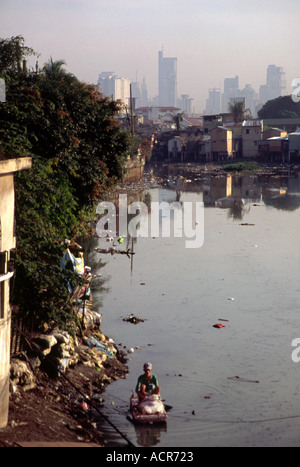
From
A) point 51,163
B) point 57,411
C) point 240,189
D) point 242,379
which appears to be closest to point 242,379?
point 242,379

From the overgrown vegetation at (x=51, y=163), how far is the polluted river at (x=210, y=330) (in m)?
2.10

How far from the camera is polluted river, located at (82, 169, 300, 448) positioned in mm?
9156

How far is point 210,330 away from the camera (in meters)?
13.8

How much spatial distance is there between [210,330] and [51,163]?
16.7 feet

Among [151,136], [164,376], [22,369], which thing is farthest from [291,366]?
[151,136]

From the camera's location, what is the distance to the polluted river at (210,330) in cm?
916

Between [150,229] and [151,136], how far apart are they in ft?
178

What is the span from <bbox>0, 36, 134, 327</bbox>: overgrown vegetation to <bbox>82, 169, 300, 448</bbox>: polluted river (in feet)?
6.88

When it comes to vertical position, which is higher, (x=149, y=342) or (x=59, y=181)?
(x=59, y=181)

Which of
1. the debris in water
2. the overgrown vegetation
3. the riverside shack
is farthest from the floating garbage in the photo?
the riverside shack

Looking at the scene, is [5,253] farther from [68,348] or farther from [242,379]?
[242,379]

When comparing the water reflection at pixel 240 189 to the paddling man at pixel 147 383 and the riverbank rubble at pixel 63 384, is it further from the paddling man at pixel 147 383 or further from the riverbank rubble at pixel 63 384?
the paddling man at pixel 147 383

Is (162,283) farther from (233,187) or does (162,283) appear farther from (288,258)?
(233,187)
